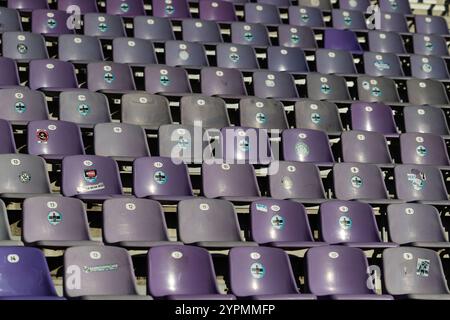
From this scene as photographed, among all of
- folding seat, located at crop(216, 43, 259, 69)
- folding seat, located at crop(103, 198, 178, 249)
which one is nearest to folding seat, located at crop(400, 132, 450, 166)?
folding seat, located at crop(216, 43, 259, 69)

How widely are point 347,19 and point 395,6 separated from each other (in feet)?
2.49

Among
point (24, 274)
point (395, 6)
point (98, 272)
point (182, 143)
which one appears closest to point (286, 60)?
point (182, 143)

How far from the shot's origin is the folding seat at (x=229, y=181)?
4730 millimetres

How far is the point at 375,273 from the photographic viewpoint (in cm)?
435

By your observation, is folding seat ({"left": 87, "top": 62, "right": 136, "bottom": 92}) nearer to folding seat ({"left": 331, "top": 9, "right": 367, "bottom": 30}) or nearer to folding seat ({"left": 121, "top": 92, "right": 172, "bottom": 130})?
folding seat ({"left": 121, "top": 92, "right": 172, "bottom": 130})

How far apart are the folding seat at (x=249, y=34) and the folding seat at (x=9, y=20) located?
167 cm

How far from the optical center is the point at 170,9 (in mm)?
6848

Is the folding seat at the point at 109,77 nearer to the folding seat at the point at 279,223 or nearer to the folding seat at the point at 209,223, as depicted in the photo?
the folding seat at the point at 209,223

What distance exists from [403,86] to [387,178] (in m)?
1.37

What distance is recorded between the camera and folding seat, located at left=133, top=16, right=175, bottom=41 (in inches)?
253

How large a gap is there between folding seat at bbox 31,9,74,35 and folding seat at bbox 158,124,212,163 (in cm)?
164

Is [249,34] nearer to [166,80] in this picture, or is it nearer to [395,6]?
[166,80]

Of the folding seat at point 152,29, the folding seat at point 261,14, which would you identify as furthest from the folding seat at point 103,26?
the folding seat at point 261,14
